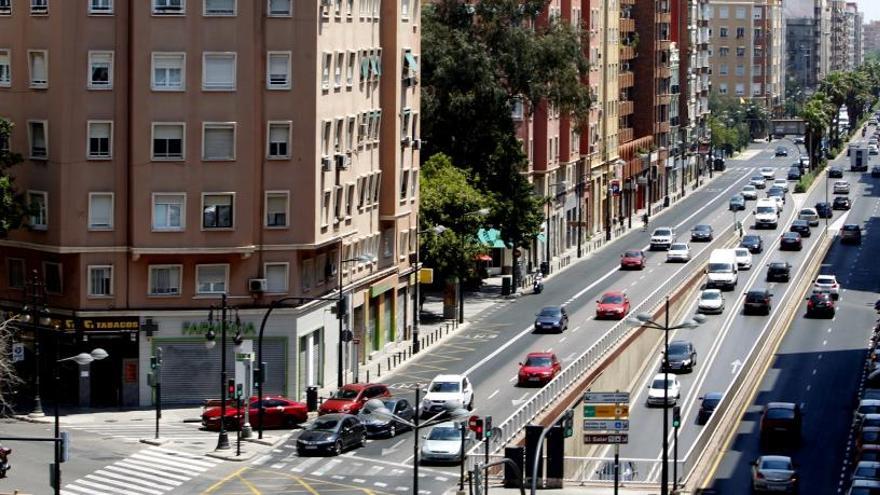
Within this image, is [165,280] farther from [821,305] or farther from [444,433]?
[821,305]

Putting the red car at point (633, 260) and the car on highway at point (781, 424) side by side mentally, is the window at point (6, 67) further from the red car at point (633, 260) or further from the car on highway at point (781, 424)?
the red car at point (633, 260)

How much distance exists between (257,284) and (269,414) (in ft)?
30.1

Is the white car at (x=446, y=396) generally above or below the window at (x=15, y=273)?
below

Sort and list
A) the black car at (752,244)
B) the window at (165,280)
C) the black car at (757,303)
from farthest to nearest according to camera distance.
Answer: the black car at (752,244) → the black car at (757,303) → the window at (165,280)

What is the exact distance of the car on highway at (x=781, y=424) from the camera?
95625 mm

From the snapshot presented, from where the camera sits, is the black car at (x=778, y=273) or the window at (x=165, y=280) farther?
the black car at (x=778, y=273)

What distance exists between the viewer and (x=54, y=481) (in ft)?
224

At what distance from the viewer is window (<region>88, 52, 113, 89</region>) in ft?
327

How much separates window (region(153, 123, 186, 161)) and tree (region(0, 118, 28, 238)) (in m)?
6.54

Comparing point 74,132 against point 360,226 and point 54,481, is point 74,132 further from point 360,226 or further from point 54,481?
point 54,481

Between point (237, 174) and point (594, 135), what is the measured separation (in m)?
87.9

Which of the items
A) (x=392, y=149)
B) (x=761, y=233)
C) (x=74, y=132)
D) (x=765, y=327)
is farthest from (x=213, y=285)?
(x=761, y=233)

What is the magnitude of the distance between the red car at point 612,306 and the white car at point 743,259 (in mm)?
25774

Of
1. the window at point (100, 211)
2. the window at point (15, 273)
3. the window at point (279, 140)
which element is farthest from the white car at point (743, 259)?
the window at point (15, 273)
